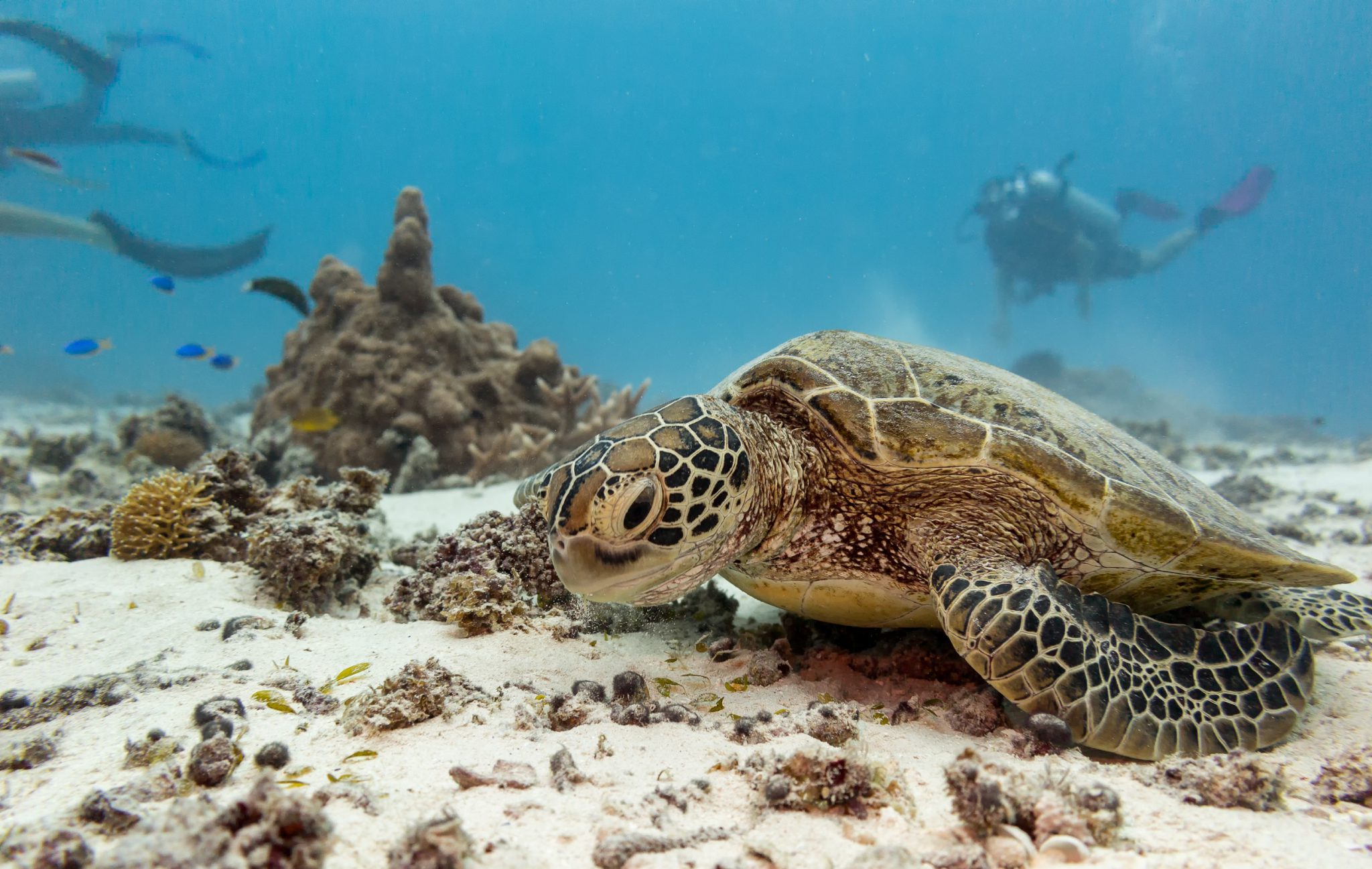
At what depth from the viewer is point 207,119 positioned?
90375 mm

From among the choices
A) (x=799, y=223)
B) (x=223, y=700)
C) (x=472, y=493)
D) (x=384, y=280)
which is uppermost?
(x=799, y=223)

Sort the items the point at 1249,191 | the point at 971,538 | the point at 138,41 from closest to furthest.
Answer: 1. the point at 971,538
2. the point at 138,41
3. the point at 1249,191

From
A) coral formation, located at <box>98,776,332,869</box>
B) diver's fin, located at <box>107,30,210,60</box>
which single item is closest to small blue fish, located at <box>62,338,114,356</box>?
coral formation, located at <box>98,776,332,869</box>

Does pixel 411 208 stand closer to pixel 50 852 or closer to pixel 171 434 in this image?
pixel 171 434

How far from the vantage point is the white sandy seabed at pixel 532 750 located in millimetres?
1228

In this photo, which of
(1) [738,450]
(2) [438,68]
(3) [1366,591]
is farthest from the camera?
(2) [438,68]

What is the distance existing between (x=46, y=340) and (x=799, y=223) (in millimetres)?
113407

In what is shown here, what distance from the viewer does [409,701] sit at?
1675 mm

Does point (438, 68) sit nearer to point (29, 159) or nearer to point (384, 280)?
point (29, 159)

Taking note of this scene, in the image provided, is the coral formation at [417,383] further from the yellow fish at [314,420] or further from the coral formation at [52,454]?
the coral formation at [52,454]

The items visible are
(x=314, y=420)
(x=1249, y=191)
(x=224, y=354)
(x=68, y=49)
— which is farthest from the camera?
(x=1249, y=191)

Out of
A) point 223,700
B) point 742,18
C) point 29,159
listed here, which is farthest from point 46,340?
point 223,700

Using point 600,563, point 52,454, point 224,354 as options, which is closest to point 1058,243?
point 224,354

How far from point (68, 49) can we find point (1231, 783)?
34.4 meters
